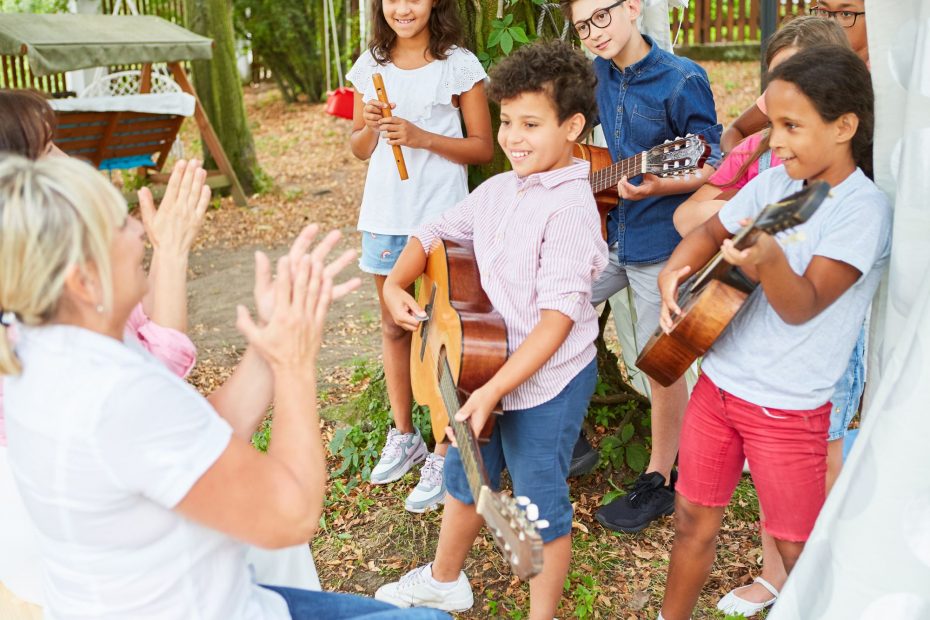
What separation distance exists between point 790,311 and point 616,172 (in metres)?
1.22

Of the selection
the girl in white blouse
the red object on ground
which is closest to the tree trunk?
the red object on ground

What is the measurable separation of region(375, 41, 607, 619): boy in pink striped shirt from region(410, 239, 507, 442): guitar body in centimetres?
5

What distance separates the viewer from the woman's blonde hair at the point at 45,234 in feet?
5.03

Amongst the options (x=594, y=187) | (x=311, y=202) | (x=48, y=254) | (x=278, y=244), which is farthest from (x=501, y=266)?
(x=311, y=202)

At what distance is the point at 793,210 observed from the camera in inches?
76.2

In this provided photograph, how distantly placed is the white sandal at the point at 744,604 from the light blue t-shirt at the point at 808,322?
3.09 feet

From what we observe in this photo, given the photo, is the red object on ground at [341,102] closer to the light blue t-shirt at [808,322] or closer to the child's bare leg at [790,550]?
the light blue t-shirt at [808,322]

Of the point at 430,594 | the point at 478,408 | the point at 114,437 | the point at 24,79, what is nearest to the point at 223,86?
the point at 24,79

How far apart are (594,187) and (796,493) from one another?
1410 millimetres

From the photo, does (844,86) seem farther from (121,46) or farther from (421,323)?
(121,46)

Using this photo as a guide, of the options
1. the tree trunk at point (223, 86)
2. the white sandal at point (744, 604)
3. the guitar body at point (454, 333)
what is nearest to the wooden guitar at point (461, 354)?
the guitar body at point (454, 333)

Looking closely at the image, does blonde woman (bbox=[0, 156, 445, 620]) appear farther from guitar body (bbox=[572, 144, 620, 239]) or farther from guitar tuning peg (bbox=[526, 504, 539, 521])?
guitar body (bbox=[572, 144, 620, 239])

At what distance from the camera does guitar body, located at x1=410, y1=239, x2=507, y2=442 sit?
8.43ft

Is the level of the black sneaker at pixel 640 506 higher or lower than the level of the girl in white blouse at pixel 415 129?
lower
